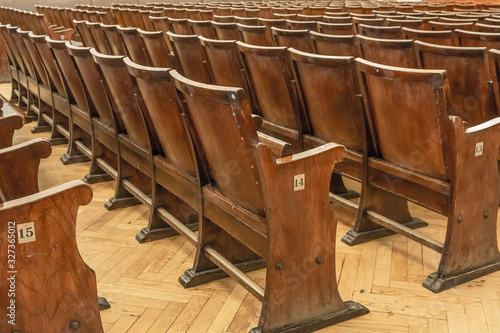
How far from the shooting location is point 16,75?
108 inches

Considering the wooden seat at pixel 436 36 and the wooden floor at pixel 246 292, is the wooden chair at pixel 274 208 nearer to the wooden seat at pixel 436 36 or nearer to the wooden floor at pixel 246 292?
the wooden floor at pixel 246 292

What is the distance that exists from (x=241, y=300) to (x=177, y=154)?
0.31 metres

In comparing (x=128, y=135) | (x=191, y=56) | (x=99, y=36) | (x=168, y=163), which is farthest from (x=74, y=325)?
(x=99, y=36)

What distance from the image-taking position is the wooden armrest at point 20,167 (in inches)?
30.9

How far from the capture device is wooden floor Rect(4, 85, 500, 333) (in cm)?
99

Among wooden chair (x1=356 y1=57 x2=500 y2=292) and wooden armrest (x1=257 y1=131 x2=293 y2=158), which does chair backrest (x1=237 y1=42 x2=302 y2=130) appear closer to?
wooden chair (x1=356 y1=57 x2=500 y2=292)

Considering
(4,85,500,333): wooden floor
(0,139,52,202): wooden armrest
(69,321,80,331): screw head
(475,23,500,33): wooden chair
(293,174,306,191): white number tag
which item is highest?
(0,139,52,202): wooden armrest

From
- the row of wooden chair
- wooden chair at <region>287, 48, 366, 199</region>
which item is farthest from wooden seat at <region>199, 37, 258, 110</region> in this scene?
the row of wooden chair

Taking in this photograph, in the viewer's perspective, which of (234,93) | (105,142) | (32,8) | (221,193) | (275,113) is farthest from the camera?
(32,8)

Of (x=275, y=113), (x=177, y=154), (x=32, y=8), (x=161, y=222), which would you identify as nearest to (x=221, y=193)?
(x=177, y=154)

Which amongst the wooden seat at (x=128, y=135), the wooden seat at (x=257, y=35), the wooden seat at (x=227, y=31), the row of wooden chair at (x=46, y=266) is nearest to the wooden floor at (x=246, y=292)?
the wooden seat at (x=128, y=135)

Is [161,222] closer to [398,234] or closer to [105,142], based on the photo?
[105,142]

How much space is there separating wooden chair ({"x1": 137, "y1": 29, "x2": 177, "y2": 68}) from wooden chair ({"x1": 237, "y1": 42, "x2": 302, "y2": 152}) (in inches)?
16.1

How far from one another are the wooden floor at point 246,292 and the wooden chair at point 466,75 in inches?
10.3
